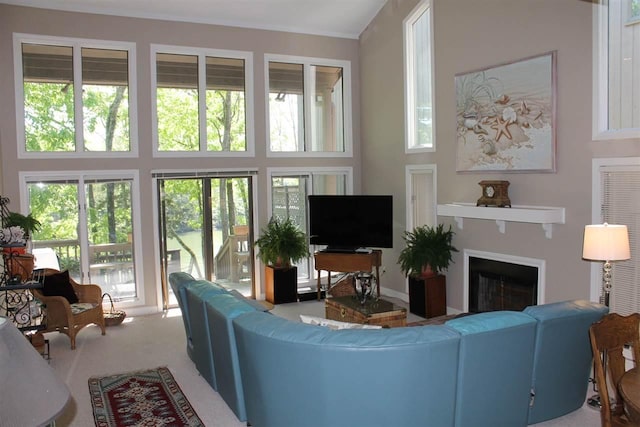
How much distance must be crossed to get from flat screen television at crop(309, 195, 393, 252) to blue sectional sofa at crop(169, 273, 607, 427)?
397cm

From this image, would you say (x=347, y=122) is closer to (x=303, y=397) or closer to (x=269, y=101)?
(x=269, y=101)

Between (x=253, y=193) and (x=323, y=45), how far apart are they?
265cm

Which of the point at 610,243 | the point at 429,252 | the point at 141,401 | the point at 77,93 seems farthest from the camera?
the point at 77,93

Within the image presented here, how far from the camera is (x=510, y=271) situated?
6.22 meters

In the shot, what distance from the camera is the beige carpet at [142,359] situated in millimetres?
4215

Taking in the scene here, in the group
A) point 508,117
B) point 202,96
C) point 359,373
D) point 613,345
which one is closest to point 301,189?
point 202,96

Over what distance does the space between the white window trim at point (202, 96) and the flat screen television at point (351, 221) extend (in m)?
1.38

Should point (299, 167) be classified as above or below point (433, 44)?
below

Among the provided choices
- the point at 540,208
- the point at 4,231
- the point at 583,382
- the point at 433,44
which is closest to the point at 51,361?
the point at 4,231

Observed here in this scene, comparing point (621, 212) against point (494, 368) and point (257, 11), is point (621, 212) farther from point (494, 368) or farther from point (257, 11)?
point (257, 11)

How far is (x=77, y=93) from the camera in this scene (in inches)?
280

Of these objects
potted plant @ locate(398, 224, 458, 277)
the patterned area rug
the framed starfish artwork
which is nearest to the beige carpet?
the patterned area rug

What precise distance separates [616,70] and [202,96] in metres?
5.32

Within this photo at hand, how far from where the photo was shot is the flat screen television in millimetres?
7719
